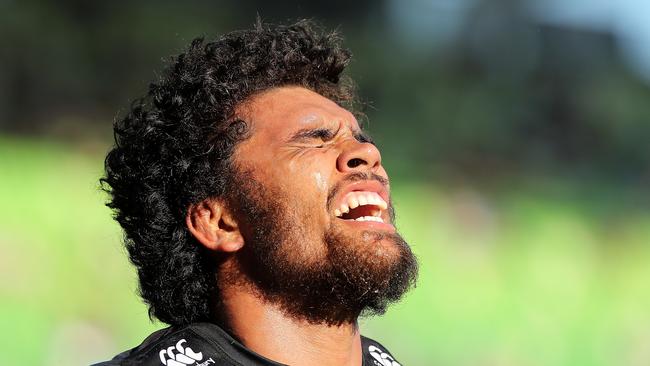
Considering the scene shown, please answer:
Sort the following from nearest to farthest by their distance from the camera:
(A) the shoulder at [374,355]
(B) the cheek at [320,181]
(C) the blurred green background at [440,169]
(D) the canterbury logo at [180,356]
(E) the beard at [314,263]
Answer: (D) the canterbury logo at [180,356]
(E) the beard at [314,263]
(B) the cheek at [320,181]
(A) the shoulder at [374,355]
(C) the blurred green background at [440,169]

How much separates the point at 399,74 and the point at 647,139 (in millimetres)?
2982

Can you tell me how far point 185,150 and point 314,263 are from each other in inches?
25.3

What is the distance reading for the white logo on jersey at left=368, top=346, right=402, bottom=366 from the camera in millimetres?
3398

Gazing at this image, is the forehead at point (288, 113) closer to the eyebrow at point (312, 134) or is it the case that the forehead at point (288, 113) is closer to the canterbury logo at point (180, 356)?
the eyebrow at point (312, 134)

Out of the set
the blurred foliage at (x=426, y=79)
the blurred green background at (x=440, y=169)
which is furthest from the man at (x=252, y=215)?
the blurred foliage at (x=426, y=79)

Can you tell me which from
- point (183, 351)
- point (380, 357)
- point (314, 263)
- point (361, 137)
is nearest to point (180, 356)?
point (183, 351)

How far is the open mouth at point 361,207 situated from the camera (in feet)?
10.2

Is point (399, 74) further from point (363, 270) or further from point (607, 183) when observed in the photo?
point (363, 270)

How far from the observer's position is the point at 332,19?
1000cm

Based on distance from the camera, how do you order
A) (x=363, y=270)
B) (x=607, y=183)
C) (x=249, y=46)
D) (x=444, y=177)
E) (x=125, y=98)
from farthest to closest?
(x=607, y=183)
(x=444, y=177)
(x=125, y=98)
(x=249, y=46)
(x=363, y=270)

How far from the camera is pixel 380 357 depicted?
343 centimetres

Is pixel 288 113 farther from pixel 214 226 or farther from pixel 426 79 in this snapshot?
pixel 426 79

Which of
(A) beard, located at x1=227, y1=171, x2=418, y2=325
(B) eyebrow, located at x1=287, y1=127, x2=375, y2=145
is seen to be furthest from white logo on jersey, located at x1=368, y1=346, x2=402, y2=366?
(B) eyebrow, located at x1=287, y1=127, x2=375, y2=145

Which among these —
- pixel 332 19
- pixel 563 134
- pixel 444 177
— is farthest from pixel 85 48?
pixel 563 134
